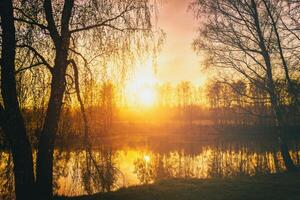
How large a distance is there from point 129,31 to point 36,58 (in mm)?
2490

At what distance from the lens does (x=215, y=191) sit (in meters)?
7.94

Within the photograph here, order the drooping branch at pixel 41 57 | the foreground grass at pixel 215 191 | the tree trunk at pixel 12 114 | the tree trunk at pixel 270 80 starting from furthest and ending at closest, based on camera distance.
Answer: the tree trunk at pixel 270 80
the foreground grass at pixel 215 191
the drooping branch at pixel 41 57
the tree trunk at pixel 12 114

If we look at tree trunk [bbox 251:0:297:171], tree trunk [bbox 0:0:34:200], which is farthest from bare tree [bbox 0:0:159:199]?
tree trunk [bbox 251:0:297:171]

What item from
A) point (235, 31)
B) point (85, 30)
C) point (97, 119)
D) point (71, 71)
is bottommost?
point (97, 119)

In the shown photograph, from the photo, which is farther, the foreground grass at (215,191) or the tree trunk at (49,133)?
the foreground grass at (215,191)

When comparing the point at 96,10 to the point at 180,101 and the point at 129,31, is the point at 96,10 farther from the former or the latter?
the point at 180,101

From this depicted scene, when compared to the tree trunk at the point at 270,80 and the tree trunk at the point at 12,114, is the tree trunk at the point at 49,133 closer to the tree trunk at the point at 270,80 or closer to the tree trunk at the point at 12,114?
the tree trunk at the point at 12,114

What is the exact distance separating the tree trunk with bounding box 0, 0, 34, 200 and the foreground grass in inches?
77.9

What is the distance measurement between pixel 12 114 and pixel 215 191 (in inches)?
228

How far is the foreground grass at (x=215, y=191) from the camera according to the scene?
739 centimetres

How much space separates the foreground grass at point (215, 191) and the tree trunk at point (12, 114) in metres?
1.98

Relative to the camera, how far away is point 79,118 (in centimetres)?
802

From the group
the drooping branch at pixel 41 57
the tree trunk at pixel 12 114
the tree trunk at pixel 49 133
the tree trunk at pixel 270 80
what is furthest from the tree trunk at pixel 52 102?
the tree trunk at pixel 270 80

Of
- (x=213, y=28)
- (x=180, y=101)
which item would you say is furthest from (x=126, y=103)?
(x=180, y=101)
